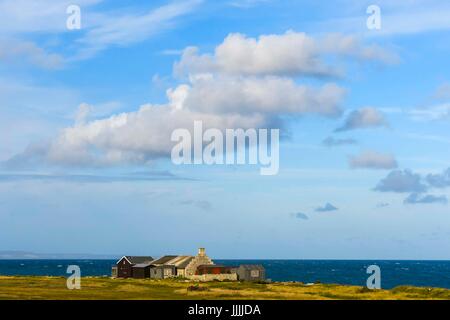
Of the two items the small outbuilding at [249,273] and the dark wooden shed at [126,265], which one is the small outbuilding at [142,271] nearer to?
the dark wooden shed at [126,265]

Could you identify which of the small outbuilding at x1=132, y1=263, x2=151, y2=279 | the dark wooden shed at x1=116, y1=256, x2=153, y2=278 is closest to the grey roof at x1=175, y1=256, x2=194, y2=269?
the small outbuilding at x1=132, y1=263, x2=151, y2=279

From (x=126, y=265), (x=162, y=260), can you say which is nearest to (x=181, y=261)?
(x=162, y=260)

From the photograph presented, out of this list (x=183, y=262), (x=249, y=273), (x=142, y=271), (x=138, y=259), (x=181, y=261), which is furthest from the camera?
(x=138, y=259)

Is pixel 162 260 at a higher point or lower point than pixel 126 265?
higher

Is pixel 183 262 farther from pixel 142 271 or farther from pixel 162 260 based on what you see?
pixel 142 271

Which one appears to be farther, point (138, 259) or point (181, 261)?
point (138, 259)

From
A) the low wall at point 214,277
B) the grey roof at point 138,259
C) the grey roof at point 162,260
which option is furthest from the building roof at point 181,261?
the grey roof at point 138,259

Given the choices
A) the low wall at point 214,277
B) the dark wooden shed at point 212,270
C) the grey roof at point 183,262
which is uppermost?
the grey roof at point 183,262

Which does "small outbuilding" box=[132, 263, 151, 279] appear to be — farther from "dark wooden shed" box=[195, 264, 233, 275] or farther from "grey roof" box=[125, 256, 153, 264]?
"dark wooden shed" box=[195, 264, 233, 275]
